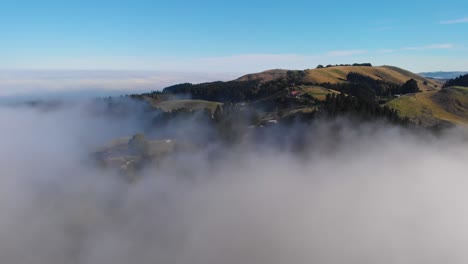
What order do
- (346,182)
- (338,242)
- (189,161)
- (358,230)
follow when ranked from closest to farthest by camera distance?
(338,242) → (358,230) → (346,182) → (189,161)

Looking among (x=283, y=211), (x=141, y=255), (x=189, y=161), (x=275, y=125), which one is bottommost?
(x=141, y=255)

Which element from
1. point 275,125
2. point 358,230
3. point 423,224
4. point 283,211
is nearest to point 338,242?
point 358,230

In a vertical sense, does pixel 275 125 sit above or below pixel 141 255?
above

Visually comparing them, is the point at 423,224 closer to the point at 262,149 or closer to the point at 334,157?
the point at 334,157

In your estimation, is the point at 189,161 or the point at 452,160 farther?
the point at 189,161

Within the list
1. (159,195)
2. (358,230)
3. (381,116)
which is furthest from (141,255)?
(381,116)

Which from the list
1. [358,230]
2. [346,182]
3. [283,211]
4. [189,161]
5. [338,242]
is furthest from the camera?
[189,161]
